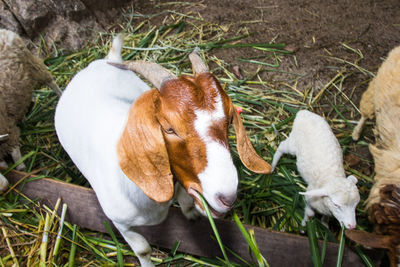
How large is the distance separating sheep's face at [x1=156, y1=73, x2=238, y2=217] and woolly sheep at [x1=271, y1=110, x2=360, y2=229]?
1.21 metres

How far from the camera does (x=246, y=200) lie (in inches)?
112

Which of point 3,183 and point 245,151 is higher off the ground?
point 245,151

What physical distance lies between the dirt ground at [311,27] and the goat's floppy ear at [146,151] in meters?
2.59

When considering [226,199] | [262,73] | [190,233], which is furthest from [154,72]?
[262,73]

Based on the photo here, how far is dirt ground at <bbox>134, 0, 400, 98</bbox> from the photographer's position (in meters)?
3.89

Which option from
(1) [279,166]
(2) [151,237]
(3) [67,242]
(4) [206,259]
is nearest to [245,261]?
(4) [206,259]

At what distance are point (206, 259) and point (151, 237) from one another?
1.47 feet

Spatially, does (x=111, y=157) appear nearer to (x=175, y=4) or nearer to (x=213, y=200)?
(x=213, y=200)

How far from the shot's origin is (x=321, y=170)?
2.61 meters

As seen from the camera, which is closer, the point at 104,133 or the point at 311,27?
the point at 104,133

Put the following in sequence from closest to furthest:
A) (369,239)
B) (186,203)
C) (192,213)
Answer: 1. (369,239)
2. (186,203)
3. (192,213)

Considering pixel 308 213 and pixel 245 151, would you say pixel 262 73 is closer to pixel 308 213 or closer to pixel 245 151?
pixel 308 213


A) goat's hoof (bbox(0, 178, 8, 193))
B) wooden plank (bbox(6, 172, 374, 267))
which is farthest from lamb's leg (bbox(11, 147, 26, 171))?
goat's hoof (bbox(0, 178, 8, 193))

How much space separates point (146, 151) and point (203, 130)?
0.28m
